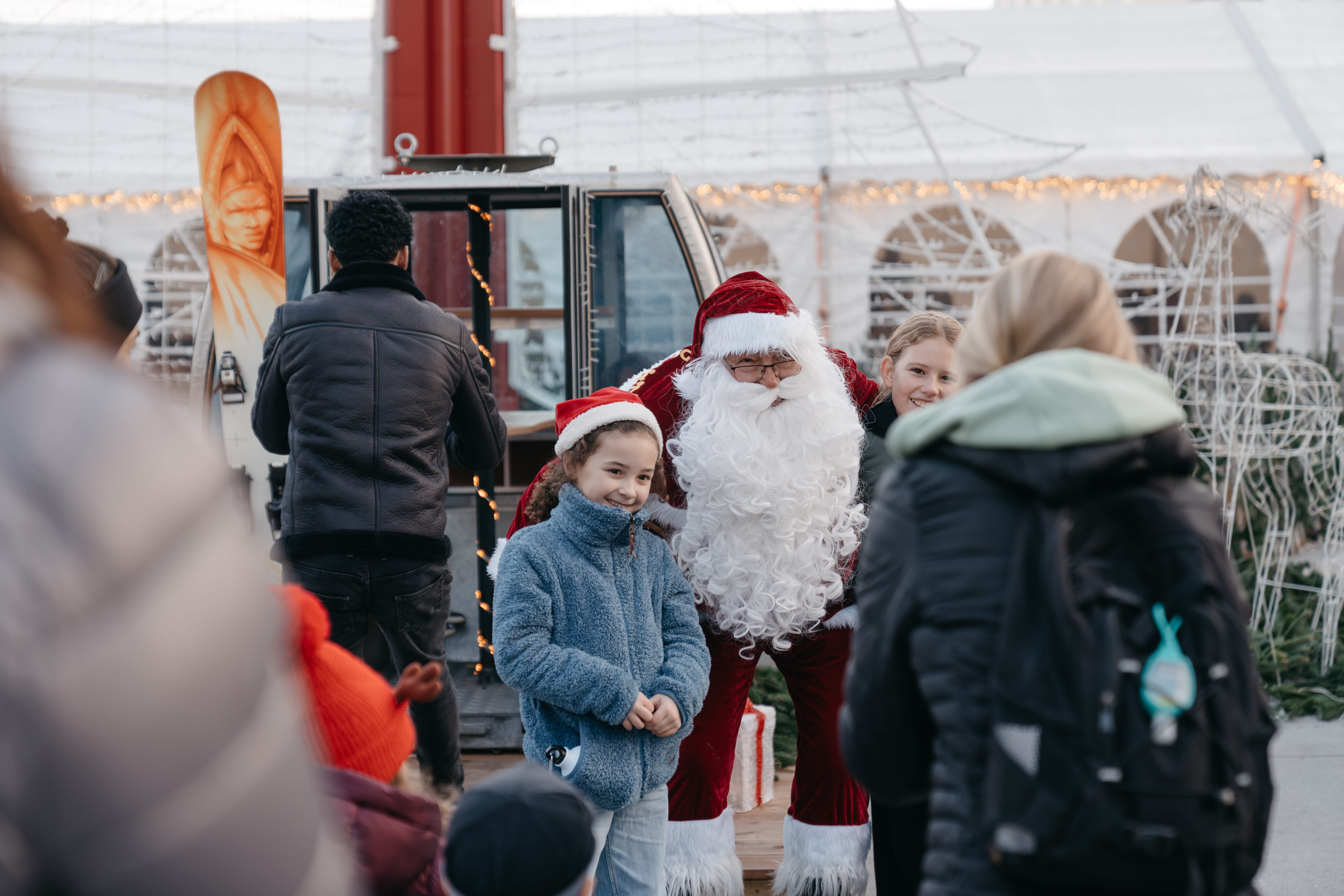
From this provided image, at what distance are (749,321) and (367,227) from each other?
3.68ft

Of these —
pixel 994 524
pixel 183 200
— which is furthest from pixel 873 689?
pixel 183 200

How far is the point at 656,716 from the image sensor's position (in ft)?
8.05

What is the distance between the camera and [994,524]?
1467 millimetres

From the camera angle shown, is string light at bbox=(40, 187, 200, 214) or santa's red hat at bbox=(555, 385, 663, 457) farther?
string light at bbox=(40, 187, 200, 214)

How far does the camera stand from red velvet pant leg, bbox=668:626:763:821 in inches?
120

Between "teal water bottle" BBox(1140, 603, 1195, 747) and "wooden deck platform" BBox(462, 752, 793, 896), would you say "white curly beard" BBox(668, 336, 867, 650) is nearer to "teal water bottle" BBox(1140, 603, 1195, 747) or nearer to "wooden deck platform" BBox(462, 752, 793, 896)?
"wooden deck platform" BBox(462, 752, 793, 896)

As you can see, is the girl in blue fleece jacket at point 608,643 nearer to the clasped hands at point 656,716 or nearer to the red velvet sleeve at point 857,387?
the clasped hands at point 656,716

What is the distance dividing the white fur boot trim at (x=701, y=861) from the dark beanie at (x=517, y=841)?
Result: 1411mm

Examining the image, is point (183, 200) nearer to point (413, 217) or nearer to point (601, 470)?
point (413, 217)

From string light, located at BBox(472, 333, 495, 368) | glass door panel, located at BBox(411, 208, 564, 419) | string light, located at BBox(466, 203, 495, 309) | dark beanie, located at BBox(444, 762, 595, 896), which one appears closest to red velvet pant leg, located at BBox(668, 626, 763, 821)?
dark beanie, located at BBox(444, 762, 595, 896)

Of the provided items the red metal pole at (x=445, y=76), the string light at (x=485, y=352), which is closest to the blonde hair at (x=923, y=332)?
the string light at (x=485, y=352)

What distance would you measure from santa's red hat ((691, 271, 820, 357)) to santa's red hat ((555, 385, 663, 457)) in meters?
0.39

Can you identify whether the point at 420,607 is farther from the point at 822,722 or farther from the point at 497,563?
the point at 822,722

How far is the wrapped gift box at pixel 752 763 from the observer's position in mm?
3852
